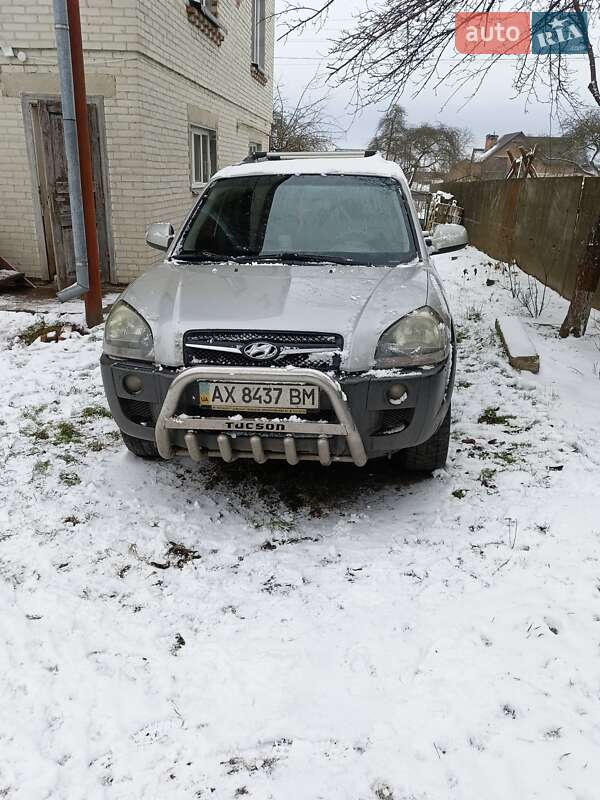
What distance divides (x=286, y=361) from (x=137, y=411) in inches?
32.7

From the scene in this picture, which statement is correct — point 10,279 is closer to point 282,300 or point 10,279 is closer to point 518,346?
point 282,300

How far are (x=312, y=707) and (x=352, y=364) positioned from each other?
1346 millimetres

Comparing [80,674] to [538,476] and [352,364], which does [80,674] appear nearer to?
[352,364]

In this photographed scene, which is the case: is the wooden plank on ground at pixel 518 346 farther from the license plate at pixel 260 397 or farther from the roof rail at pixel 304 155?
the license plate at pixel 260 397

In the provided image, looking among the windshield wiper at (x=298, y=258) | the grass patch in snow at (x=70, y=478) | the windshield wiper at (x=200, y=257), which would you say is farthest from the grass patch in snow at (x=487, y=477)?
the grass patch in snow at (x=70, y=478)

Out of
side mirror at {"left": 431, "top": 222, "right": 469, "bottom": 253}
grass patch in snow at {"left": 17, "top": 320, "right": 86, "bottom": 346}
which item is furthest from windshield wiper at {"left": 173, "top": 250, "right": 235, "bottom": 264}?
grass patch in snow at {"left": 17, "top": 320, "right": 86, "bottom": 346}

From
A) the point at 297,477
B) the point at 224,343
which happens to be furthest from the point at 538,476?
the point at 224,343

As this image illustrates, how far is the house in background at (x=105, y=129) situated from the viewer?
271 inches

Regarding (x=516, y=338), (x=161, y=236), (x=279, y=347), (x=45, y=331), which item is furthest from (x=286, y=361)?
(x=45, y=331)

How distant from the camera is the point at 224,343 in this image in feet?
8.65

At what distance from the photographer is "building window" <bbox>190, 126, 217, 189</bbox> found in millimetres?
10227

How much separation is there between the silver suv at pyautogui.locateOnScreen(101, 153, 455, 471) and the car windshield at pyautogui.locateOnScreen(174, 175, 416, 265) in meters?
0.14

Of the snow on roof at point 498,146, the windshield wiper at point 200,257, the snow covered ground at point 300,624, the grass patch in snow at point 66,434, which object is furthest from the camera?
the snow on roof at point 498,146

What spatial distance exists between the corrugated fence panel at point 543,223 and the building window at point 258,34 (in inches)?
254
